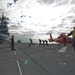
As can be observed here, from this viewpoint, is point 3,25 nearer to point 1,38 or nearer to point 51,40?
point 1,38

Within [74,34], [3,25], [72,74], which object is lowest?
[72,74]

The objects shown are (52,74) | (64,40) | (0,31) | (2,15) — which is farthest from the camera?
(2,15)

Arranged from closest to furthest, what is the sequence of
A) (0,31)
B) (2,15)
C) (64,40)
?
(64,40)
(0,31)
(2,15)

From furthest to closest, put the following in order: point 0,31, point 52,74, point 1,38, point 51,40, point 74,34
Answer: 1. point 0,31
2. point 1,38
3. point 51,40
4. point 74,34
5. point 52,74

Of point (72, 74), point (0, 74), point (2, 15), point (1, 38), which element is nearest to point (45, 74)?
point (72, 74)

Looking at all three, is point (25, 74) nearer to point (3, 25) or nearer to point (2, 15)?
point (3, 25)

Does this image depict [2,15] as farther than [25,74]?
Yes

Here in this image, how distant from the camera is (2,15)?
172625 mm

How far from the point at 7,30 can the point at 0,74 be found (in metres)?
147

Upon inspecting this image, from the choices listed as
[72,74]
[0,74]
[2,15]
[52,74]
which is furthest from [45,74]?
[2,15]

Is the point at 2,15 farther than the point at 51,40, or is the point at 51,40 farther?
the point at 2,15

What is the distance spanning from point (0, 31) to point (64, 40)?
85640 millimetres

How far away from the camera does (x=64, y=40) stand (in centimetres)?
7481

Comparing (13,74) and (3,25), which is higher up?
(3,25)
